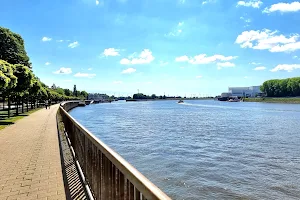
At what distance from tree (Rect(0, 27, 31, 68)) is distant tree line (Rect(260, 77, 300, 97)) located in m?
Answer: 142

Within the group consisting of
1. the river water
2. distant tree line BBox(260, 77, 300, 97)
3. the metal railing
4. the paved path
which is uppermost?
distant tree line BBox(260, 77, 300, 97)

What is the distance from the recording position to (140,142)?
20.8 metres

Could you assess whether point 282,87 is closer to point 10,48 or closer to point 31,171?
point 10,48

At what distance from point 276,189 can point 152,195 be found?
1015 cm

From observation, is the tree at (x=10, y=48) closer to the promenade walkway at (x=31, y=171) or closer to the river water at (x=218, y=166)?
the river water at (x=218, y=166)

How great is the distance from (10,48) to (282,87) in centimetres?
15128

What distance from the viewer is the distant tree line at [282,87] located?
15300 cm

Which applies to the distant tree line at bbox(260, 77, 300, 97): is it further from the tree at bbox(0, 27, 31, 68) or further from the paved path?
the paved path

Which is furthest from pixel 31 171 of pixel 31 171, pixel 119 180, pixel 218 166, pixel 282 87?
pixel 282 87

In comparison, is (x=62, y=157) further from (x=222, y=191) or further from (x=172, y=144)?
(x=172, y=144)

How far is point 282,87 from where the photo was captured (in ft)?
532

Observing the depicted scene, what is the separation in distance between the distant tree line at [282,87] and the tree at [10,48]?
5596 inches

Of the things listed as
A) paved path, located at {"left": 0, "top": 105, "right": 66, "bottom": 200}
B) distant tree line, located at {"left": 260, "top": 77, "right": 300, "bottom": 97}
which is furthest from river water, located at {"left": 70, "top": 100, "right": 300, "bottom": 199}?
distant tree line, located at {"left": 260, "top": 77, "right": 300, "bottom": 97}

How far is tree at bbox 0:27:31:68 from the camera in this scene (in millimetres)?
44250
